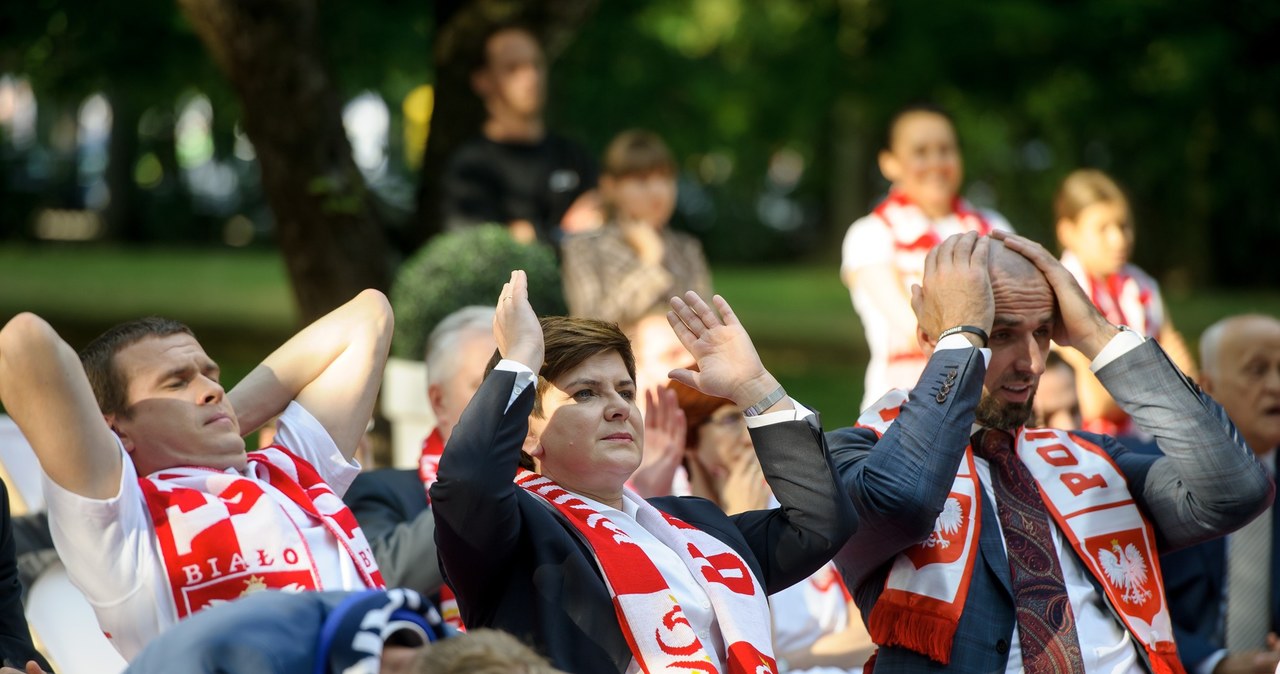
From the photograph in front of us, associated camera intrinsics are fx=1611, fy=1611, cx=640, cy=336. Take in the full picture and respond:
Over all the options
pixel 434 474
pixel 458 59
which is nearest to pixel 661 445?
pixel 434 474

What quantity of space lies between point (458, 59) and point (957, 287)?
577 cm

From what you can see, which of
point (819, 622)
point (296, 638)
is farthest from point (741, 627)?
point (819, 622)

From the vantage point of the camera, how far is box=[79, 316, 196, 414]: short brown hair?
3.60m

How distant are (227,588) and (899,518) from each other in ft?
4.77

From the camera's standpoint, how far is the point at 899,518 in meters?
3.53

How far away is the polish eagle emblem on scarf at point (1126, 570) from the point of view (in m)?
3.81

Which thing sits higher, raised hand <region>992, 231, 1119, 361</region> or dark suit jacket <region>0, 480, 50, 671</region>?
raised hand <region>992, 231, 1119, 361</region>

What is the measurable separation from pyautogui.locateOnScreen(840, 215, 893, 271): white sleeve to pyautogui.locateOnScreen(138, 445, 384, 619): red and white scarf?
3423 mm

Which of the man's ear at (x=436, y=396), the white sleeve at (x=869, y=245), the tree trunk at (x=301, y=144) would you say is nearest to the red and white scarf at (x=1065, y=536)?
the man's ear at (x=436, y=396)

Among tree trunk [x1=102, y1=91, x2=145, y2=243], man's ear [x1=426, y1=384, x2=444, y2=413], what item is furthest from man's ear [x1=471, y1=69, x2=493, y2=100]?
tree trunk [x1=102, y1=91, x2=145, y2=243]

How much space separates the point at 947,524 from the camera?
369 centimetres

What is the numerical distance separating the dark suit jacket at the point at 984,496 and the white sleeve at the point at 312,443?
3.96 feet

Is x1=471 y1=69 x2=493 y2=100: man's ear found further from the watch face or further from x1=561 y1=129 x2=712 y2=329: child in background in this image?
x1=561 y1=129 x2=712 y2=329: child in background

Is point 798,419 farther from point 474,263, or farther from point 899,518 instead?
point 474,263
